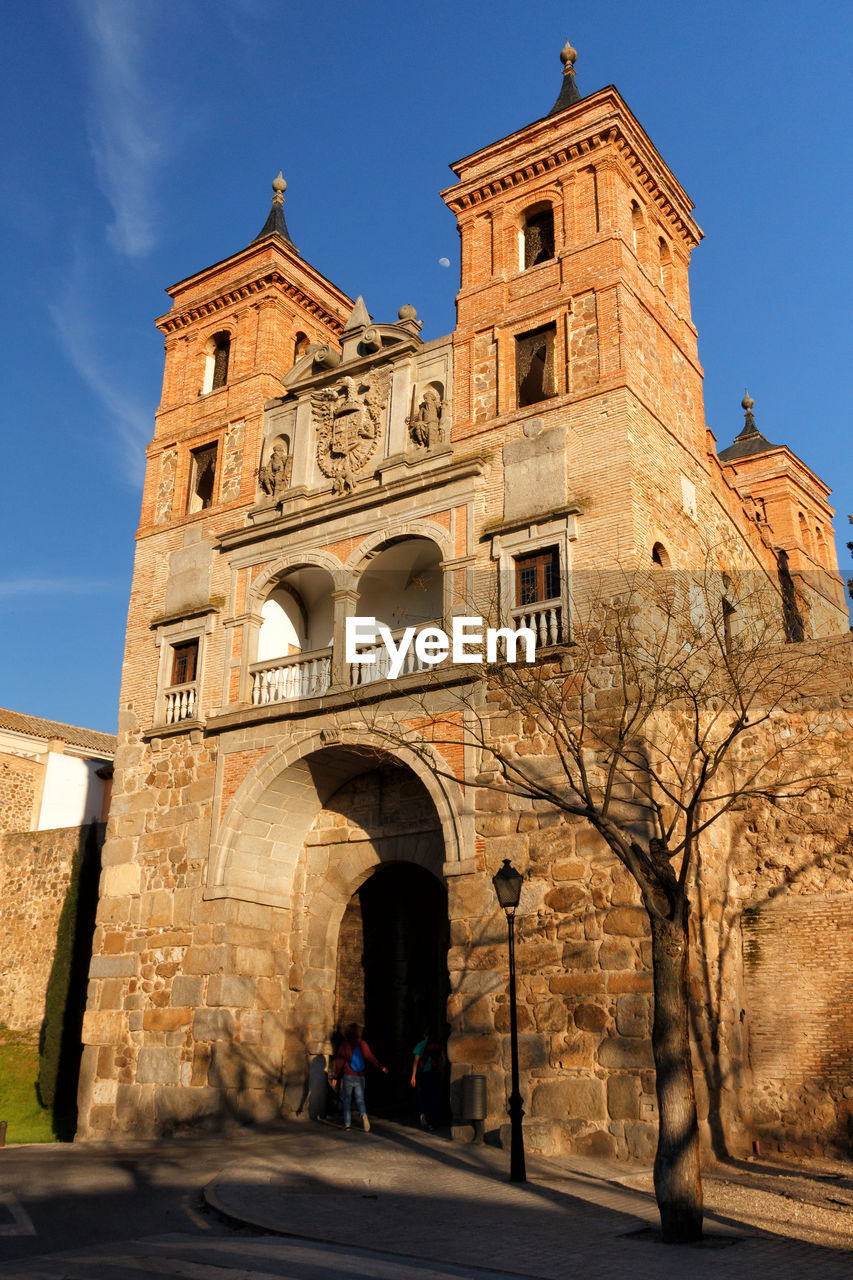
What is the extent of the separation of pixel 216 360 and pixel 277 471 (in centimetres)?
422

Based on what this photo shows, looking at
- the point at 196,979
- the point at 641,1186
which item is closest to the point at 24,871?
the point at 196,979

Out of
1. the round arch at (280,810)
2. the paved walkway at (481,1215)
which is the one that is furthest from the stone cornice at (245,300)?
the paved walkway at (481,1215)

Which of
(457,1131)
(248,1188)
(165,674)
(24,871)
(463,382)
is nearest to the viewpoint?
(248,1188)

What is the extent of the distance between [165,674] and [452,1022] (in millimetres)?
7733

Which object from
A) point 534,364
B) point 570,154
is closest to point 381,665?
point 534,364

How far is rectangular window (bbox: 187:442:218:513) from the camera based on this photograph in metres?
19.5

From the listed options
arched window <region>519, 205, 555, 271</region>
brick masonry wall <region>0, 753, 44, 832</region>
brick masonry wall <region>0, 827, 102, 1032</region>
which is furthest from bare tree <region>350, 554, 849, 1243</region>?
brick masonry wall <region>0, 753, 44, 832</region>

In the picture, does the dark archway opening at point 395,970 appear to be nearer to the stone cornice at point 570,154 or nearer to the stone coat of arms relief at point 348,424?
the stone coat of arms relief at point 348,424

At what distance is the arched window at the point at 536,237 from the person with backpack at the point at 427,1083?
11384 mm

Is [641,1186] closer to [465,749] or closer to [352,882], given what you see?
[465,749]

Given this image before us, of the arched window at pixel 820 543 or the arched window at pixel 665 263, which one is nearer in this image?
the arched window at pixel 665 263

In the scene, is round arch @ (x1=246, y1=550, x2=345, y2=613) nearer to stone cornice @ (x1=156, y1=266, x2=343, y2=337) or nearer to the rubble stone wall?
stone cornice @ (x1=156, y1=266, x2=343, y2=337)

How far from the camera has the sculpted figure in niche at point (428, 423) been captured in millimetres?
16078

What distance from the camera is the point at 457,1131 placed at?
40.2ft
